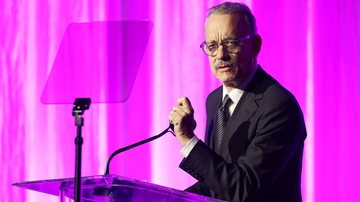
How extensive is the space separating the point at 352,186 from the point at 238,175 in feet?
4.34

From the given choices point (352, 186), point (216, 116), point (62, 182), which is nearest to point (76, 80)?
point (216, 116)

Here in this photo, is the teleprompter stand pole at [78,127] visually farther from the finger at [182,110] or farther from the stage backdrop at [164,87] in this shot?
the stage backdrop at [164,87]

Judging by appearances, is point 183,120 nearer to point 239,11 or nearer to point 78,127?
point 78,127

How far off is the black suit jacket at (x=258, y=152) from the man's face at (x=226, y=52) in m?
0.06

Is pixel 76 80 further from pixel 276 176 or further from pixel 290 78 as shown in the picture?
pixel 290 78

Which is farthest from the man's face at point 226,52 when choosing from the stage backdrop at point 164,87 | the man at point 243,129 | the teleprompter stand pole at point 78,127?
the stage backdrop at point 164,87

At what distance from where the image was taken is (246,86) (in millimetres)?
1864

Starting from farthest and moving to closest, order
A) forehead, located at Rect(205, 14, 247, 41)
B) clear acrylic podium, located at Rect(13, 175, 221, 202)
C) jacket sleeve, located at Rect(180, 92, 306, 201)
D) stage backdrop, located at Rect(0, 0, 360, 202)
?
stage backdrop, located at Rect(0, 0, 360, 202) → forehead, located at Rect(205, 14, 247, 41) → jacket sleeve, located at Rect(180, 92, 306, 201) → clear acrylic podium, located at Rect(13, 175, 221, 202)

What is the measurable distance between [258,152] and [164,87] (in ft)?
4.53

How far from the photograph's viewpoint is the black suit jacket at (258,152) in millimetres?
1626

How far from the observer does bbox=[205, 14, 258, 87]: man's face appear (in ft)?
5.99

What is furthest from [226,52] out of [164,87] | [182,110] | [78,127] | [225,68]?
[164,87]

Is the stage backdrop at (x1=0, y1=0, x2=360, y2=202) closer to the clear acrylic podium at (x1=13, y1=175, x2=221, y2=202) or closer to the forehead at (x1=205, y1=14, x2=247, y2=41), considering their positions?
the forehead at (x1=205, y1=14, x2=247, y2=41)

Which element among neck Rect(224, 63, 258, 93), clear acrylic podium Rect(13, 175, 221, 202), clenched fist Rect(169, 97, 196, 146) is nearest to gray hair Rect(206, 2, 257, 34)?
neck Rect(224, 63, 258, 93)
